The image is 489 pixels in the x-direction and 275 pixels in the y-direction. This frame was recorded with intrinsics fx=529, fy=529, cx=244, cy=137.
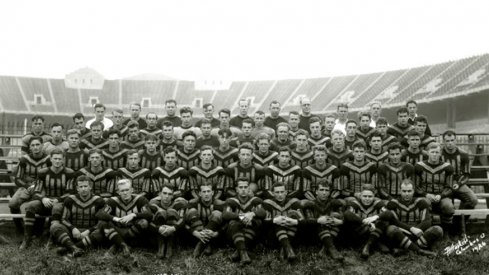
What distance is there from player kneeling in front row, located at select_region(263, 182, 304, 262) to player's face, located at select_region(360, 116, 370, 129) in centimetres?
228

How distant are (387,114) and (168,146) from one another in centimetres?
2090

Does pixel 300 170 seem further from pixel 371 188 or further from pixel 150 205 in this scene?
pixel 150 205

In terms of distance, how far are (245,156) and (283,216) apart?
3.78 feet

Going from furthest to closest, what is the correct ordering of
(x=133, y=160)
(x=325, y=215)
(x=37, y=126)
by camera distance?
(x=37, y=126) → (x=133, y=160) → (x=325, y=215)

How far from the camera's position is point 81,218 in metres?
7.42

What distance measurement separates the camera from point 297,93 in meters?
34.4

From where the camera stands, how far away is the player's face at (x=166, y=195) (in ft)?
24.2

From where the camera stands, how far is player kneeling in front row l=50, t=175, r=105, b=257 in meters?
7.14

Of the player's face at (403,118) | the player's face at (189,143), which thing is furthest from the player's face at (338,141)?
the player's face at (189,143)

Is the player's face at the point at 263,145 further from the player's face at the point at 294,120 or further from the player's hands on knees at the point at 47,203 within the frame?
the player's hands on knees at the point at 47,203

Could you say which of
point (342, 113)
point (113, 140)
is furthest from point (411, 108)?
point (113, 140)

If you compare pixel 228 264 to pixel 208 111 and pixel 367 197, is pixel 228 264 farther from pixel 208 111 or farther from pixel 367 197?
pixel 208 111

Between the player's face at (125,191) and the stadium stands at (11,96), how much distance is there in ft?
88.0

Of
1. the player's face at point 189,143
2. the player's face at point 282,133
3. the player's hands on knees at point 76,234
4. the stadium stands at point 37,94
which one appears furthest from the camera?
the stadium stands at point 37,94
